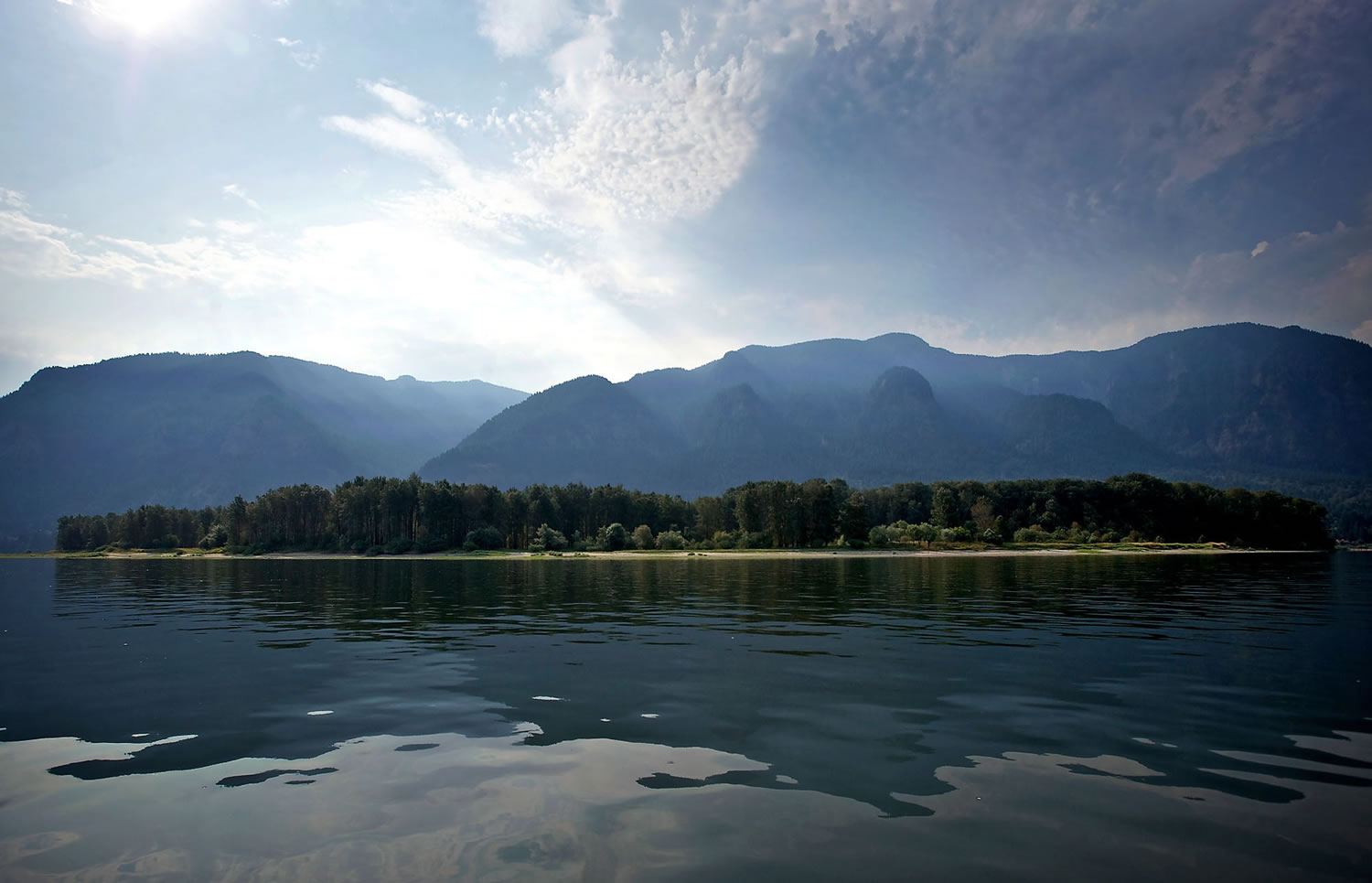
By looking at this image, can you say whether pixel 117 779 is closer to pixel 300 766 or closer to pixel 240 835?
pixel 300 766

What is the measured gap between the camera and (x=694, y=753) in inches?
543

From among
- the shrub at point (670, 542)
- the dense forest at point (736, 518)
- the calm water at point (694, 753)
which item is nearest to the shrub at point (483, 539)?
the dense forest at point (736, 518)

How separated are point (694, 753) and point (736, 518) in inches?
6673

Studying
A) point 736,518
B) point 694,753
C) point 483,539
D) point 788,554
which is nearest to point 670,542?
point 736,518

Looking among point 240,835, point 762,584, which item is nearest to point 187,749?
point 240,835

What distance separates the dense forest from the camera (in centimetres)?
15650

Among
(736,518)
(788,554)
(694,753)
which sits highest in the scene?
(694,753)

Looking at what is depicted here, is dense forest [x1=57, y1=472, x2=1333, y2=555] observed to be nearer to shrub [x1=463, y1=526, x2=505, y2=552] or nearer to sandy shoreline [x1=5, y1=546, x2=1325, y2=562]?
shrub [x1=463, y1=526, x2=505, y2=552]

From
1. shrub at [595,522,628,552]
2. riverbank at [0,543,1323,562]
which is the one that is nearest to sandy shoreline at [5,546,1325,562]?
riverbank at [0,543,1323,562]

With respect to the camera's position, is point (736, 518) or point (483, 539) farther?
point (736, 518)

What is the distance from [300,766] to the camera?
1310 centimetres

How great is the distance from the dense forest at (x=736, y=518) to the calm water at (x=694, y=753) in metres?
124

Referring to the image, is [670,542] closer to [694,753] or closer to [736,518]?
[736,518]

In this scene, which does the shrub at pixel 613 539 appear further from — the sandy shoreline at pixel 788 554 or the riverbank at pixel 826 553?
the sandy shoreline at pixel 788 554
